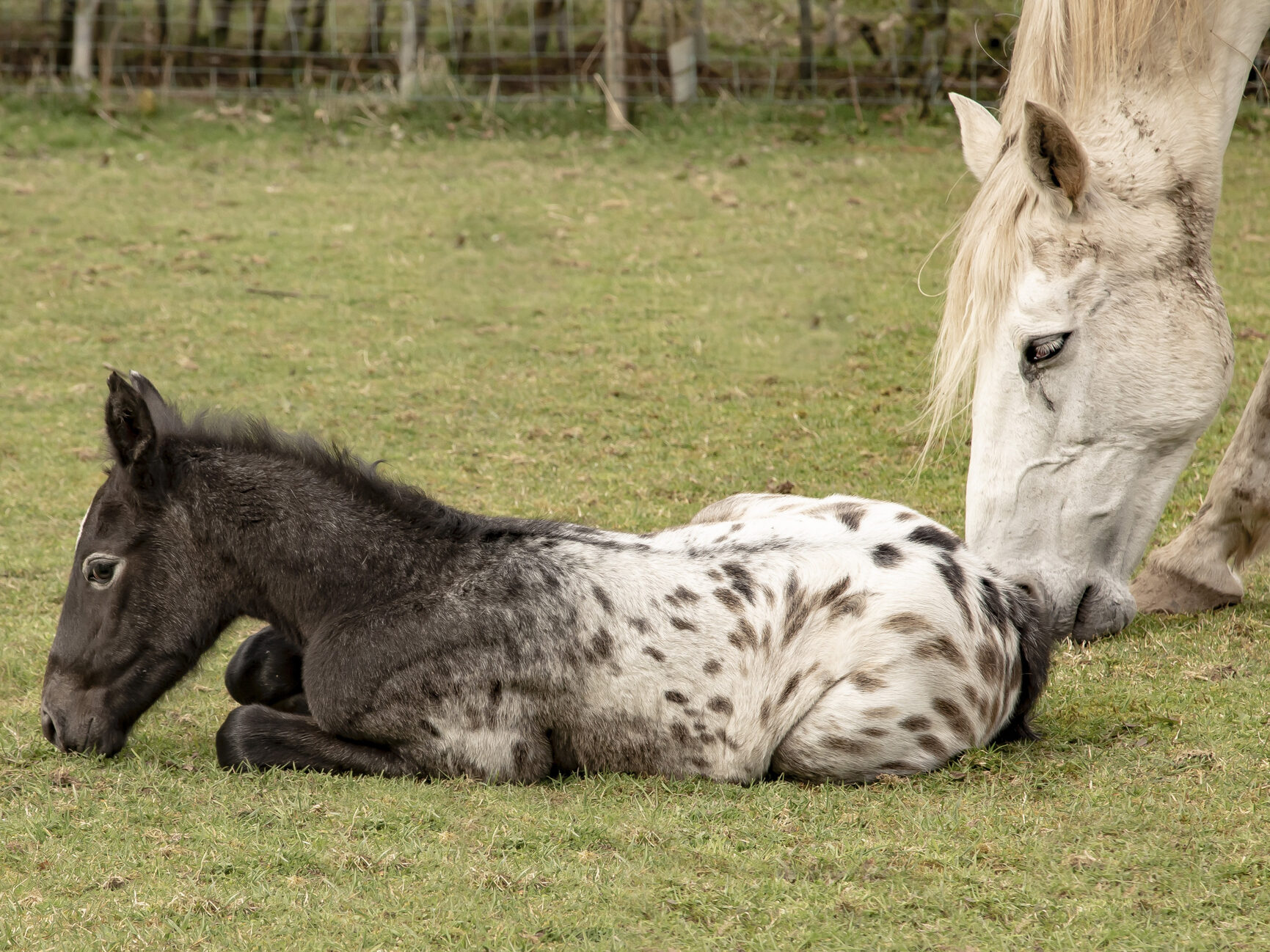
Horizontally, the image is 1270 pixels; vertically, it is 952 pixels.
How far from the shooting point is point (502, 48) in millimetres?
16188

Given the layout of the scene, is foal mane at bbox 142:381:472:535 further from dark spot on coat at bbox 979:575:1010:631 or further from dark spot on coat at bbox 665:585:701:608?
dark spot on coat at bbox 979:575:1010:631

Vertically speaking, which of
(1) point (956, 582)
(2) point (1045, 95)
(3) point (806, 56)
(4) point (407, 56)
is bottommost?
(1) point (956, 582)

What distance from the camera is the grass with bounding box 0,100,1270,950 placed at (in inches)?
137

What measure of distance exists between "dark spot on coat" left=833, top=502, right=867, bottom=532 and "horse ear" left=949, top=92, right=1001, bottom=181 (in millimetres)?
1411

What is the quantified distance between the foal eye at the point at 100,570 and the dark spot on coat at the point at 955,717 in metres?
2.72

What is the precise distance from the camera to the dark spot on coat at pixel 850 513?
475cm

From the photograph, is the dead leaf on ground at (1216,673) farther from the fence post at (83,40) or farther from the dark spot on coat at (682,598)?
the fence post at (83,40)

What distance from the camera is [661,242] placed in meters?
12.3

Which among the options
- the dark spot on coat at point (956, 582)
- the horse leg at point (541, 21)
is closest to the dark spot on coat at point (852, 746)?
the dark spot on coat at point (956, 582)

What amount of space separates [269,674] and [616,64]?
38.4ft

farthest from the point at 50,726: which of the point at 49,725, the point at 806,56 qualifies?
the point at 806,56

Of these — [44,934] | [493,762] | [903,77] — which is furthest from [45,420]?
[903,77]

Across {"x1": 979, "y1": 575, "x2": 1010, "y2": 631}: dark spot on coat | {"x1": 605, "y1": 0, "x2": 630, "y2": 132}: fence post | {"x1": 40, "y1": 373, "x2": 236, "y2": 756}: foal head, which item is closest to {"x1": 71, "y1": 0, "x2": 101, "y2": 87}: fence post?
{"x1": 605, "y1": 0, "x2": 630, "y2": 132}: fence post

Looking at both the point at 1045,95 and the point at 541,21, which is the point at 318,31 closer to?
Answer: the point at 541,21
